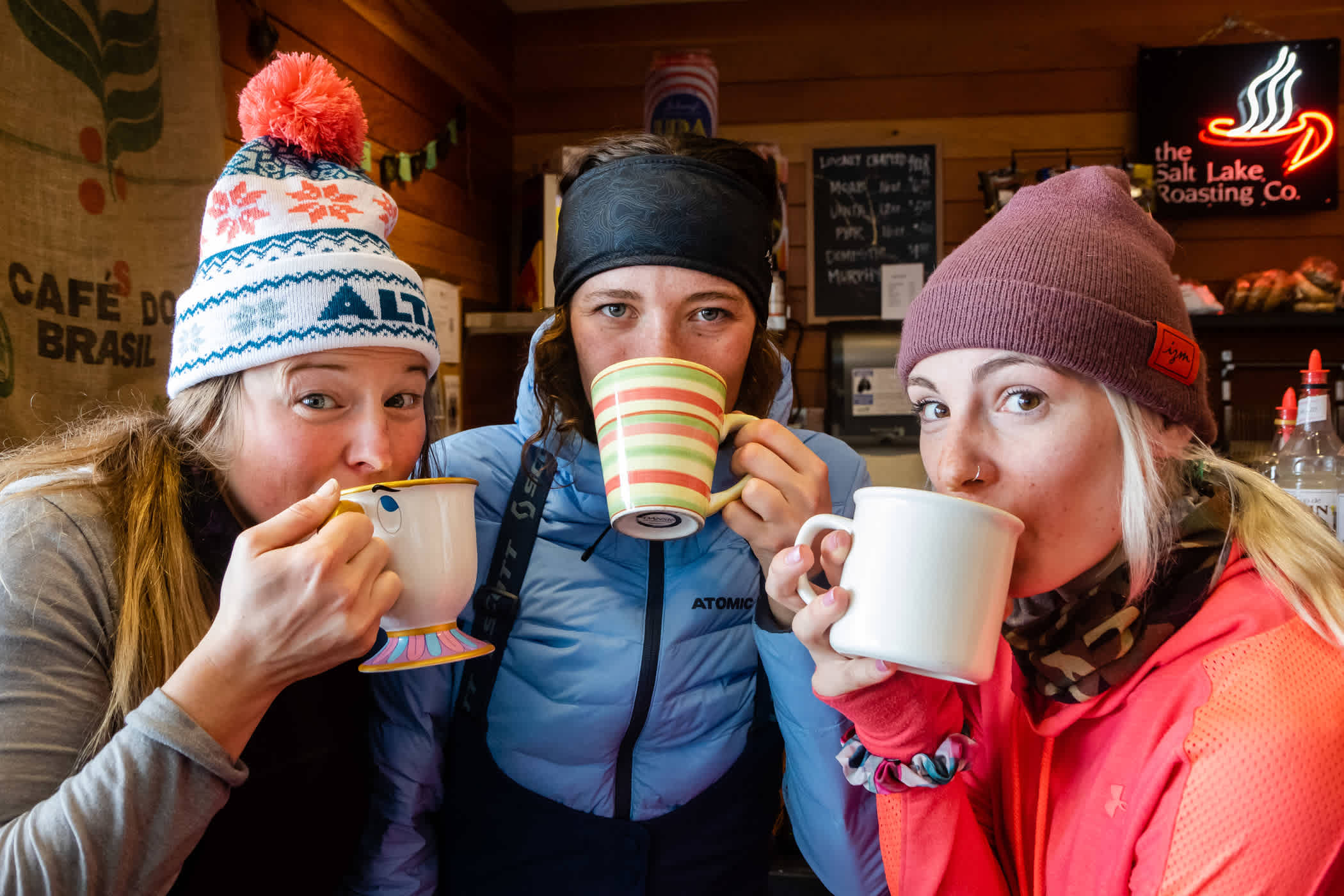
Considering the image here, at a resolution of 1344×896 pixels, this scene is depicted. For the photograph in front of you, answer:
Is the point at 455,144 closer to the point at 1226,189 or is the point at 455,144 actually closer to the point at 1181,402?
the point at 1181,402

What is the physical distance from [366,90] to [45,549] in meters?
2.01

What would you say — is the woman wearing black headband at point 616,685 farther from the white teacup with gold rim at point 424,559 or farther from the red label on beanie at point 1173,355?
the red label on beanie at point 1173,355

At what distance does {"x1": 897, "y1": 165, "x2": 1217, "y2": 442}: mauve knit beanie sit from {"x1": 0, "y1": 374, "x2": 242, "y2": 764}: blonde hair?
79cm

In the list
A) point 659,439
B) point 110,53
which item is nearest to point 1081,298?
point 659,439

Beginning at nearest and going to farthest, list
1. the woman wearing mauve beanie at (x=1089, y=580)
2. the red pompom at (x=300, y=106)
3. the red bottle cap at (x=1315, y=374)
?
Answer: the woman wearing mauve beanie at (x=1089, y=580), the red pompom at (x=300, y=106), the red bottle cap at (x=1315, y=374)

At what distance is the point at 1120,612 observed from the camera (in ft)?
2.86

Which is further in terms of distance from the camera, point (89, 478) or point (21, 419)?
point (21, 419)

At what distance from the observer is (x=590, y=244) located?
1142 mm

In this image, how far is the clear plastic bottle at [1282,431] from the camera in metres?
1.78

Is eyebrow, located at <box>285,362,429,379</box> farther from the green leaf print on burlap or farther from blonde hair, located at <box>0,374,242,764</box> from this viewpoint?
the green leaf print on burlap

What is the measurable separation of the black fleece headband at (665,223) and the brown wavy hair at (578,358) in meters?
0.03

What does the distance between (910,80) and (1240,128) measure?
1.26 meters

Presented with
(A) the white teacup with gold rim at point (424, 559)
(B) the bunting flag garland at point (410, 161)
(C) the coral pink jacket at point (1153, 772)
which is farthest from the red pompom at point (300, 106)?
(B) the bunting flag garland at point (410, 161)

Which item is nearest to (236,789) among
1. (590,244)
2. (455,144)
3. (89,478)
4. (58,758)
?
(58,758)
